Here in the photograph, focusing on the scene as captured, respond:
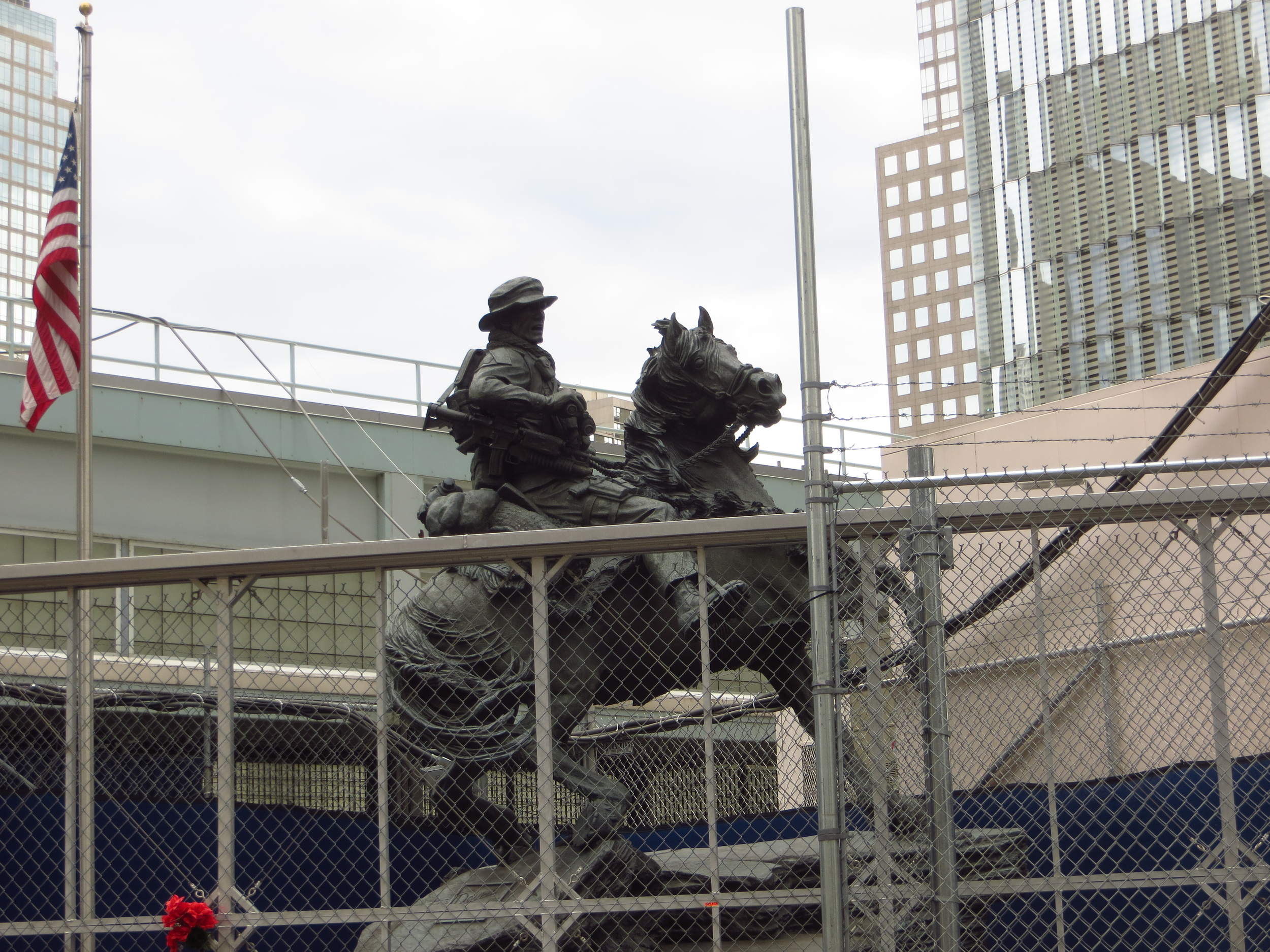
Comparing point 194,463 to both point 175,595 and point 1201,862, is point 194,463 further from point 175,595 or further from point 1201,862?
point 1201,862

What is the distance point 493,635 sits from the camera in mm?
7102

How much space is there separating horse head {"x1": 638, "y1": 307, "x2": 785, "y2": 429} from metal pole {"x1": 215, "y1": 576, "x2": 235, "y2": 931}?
280cm

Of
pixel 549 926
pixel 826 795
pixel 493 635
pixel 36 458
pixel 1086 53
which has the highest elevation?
pixel 1086 53

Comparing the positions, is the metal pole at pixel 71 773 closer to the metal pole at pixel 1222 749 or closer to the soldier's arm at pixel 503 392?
the soldier's arm at pixel 503 392

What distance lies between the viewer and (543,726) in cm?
545

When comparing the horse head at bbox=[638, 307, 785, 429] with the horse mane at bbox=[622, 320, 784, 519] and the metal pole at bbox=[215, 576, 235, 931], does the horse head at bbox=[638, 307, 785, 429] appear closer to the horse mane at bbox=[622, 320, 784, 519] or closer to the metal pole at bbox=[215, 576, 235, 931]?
the horse mane at bbox=[622, 320, 784, 519]

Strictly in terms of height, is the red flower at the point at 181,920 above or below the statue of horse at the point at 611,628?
below

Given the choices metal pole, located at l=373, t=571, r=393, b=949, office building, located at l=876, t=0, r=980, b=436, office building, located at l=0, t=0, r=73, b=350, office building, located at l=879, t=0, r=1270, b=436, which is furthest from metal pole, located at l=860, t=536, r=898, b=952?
office building, located at l=0, t=0, r=73, b=350

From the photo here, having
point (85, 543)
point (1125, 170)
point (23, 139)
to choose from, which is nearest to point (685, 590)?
point (85, 543)

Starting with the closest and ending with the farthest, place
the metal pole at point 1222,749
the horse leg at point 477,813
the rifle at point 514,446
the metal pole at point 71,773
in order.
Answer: the metal pole at point 1222,749 → the metal pole at point 71,773 → the horse leg at point 477,813 → the rifle at point 514,446

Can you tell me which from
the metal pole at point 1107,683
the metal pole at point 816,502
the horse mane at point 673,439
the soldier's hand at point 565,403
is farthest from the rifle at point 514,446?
the metal pole at point 816,502

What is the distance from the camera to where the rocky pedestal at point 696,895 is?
5281 mm

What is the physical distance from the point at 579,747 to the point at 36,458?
14662 mm

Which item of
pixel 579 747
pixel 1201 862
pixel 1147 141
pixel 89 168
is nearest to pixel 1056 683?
pixel 579 747
